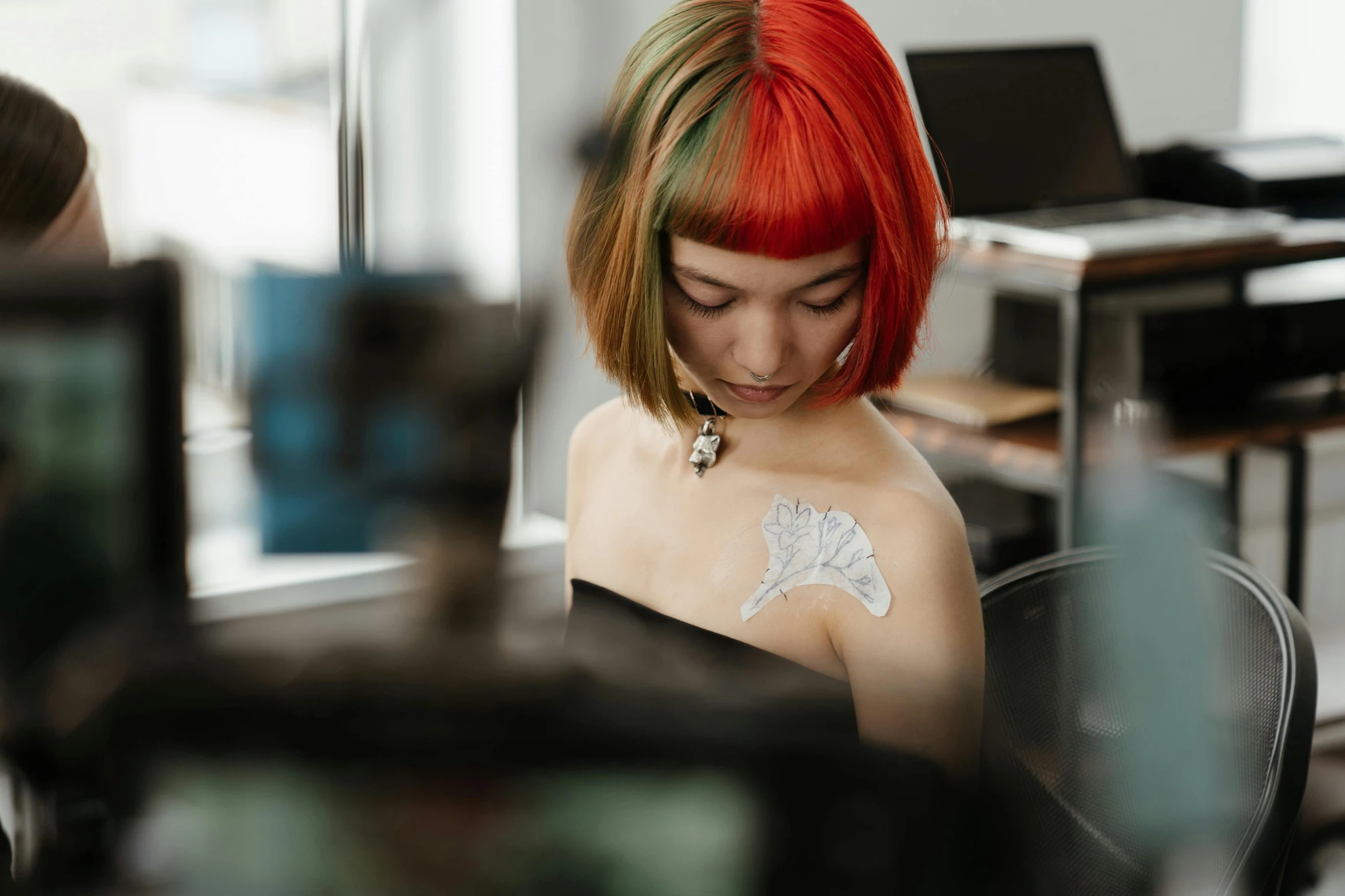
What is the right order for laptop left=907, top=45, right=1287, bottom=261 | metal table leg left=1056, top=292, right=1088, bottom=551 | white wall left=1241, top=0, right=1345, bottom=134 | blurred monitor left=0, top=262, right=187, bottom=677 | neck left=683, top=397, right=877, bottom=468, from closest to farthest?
blurred monitor left=0, top=262, right=187, bottom=677
neck left=683, top=397, right=877, bottom=468
metal table leg left=1056, top=292, right=1088, bottom=551
laptop left=907, top=45, right=1287, bottom=261
white wall left=1241, top=0, right=1345, bottom=134

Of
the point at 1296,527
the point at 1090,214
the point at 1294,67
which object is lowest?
the point at 1296,527

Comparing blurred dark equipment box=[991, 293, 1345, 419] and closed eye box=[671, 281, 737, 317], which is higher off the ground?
closed eye box=[671, 281, 737, 317]

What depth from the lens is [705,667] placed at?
180 mm

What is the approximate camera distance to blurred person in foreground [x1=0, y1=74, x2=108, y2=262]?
0.17m

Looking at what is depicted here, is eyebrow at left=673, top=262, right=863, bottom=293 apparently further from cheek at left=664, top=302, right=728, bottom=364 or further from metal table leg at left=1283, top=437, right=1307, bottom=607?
metal table leg at left=1283, top=437, right=1307, bottom=607

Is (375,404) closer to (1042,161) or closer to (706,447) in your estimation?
(706,447)

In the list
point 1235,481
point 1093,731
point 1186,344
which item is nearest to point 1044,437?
point 1186,344

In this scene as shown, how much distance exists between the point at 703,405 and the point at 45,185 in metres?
0.52

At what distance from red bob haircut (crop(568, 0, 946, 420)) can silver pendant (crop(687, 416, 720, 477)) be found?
188 millimetres

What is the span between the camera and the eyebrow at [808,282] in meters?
0.48

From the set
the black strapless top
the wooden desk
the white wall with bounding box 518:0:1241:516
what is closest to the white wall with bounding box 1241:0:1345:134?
the white wall with bounding box 518:0:1241:516

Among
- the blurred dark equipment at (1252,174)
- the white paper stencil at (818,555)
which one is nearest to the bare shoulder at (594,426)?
the white paper stencil at (818,555)

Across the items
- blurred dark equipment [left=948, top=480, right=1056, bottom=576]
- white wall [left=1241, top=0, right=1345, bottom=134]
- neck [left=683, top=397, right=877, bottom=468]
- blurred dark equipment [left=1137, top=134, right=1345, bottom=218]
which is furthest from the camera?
white wall [left=1241, top=0, right=1345, bottom=134]

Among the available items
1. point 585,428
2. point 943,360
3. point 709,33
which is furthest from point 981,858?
point 943,360
